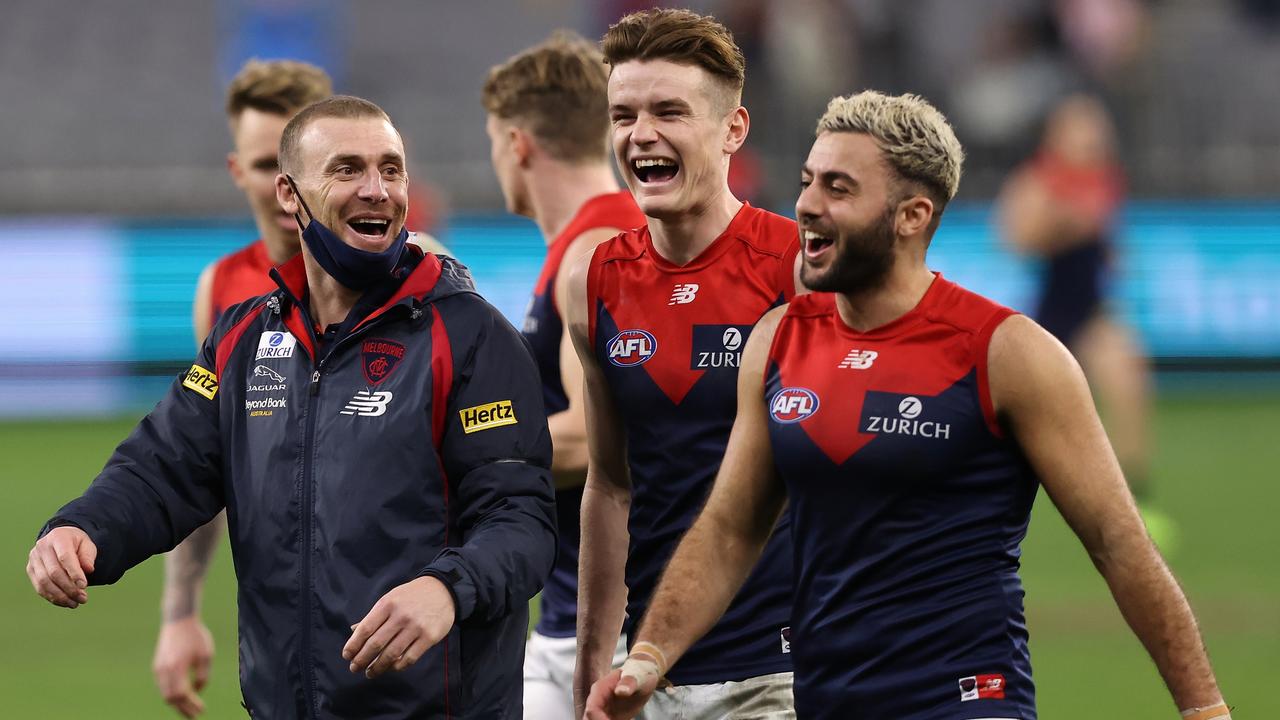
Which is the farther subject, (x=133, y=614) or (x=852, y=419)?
(x=133, y=614)

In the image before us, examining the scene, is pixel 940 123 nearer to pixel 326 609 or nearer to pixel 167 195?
pixel 326 609

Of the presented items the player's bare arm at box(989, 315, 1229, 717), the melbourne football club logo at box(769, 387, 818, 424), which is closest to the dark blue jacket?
the melbourne football club logo at box(769, 387, 818, 424)

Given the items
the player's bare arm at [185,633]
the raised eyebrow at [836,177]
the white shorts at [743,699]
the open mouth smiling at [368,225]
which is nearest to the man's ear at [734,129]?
the raised eyebrow at [836,177]

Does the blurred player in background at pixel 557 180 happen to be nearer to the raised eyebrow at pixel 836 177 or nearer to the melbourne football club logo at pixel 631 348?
the melbourne football club logo at pixel 631 348

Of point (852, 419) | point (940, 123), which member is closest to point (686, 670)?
point (852, 419)

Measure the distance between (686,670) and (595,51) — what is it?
2.33 m

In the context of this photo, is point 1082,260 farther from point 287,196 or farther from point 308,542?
point 308,542

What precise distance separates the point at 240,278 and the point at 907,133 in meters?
2.93

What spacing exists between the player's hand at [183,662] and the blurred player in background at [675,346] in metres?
1.45

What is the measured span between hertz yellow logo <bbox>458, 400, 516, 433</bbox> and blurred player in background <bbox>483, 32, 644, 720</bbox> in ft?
5.32

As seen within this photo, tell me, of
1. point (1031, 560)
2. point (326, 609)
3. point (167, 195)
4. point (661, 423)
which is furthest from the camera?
point (167, 195)

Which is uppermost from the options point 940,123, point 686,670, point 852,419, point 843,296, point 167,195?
point 167,195

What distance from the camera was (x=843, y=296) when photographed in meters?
4.07

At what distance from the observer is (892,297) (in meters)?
4.01
